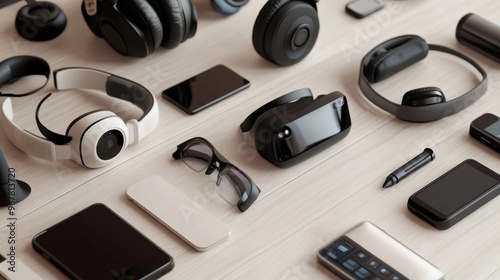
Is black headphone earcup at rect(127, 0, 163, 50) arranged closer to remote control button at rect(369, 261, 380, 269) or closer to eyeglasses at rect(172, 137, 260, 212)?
eyeglasses at rect(172, 137, 260, 212)

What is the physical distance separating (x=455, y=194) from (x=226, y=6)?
63 cm

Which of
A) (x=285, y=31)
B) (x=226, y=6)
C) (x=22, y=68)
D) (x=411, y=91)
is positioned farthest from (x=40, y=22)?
(x=411, y=91)

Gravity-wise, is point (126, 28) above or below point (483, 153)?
above

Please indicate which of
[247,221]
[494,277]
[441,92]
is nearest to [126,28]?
[247,221]

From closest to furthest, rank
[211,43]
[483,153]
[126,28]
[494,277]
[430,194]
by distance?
[494,277] → [430,194] → [483,153] → [126,28] → [211,43]

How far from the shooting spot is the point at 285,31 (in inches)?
60.1

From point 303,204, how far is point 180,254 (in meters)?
0.21

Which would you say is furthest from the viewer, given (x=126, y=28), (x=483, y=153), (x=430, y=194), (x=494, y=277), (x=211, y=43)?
(x=211, y=43)

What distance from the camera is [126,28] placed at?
1.53 meters

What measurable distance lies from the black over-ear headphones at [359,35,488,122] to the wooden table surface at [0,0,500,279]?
0.7 inches

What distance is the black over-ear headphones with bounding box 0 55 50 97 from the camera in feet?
4.99

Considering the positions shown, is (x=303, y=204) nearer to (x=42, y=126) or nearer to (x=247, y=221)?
(x=247, y=221)

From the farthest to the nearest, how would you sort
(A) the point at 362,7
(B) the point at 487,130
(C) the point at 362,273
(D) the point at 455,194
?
(A) the point at 362,7, (B) the point at 487,130, (D) the point at 455,194, (C) the point at 362,273

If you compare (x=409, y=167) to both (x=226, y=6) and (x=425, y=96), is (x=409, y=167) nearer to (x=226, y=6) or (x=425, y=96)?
(x=425, y=96)
